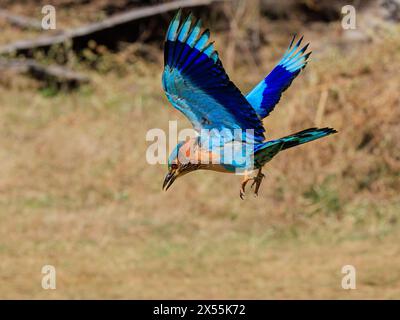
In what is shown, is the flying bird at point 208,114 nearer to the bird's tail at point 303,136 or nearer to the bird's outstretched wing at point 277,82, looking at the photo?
the bird's tail at point 303,136

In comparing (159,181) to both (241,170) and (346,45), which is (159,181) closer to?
(346,45)

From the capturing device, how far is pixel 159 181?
36.4 feet

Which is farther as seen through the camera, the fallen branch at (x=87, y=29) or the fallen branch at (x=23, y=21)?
the fallen branch at (x=23, y=21)

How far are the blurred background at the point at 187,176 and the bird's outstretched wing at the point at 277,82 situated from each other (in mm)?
4105

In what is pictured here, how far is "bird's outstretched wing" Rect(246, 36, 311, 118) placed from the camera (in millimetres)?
4809

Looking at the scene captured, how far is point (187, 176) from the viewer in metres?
10.8

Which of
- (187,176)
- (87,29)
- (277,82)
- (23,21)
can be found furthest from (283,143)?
(23,21)

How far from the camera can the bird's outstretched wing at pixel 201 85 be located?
165 inches

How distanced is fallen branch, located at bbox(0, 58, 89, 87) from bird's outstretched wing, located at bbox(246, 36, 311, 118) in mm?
8565

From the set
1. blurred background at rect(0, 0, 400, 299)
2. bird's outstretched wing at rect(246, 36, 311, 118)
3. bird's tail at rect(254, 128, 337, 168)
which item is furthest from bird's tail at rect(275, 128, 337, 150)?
blurred background at rect(0, 0, 400, 299)

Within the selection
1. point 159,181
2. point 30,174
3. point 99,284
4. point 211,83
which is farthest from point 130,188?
point 211,83

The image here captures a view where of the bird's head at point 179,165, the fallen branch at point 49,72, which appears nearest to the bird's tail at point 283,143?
the bird's head at point 179,165

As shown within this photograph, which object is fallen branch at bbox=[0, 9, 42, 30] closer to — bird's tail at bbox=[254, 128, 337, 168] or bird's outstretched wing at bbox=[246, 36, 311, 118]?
bird's outstretched wing at bbox=[246, 36, 311, 118]

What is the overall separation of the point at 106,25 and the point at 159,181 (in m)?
3.21
